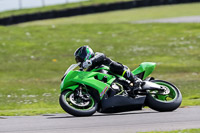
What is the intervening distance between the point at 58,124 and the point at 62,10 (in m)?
33.7

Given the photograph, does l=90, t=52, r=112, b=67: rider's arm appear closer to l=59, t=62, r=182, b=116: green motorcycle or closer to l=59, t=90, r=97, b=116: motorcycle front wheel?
l=59, t=62, r=182, b=116: green motorcycle

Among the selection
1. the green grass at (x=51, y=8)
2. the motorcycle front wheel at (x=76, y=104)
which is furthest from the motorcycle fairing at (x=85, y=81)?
the green grass at (x=51, y=8)

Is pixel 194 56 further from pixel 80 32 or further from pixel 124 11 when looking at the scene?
pixel 124 11

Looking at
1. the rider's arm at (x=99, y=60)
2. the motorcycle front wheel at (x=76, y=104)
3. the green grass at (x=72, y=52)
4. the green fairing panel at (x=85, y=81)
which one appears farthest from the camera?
the green grass at (x=72, y=52)

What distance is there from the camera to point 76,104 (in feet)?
31.0

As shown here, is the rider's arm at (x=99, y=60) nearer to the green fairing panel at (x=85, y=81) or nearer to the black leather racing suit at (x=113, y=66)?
the black leather racing suit at (x=113, y=66)

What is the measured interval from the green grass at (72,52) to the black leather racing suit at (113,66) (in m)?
2.05

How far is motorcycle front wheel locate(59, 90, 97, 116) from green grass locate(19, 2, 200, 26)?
88.9 ft

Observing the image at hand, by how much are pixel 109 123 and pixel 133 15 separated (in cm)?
3140

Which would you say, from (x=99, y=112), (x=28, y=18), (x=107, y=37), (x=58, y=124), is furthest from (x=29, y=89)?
(x=28, y=18)

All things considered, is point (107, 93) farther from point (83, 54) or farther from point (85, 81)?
point (83, 54)

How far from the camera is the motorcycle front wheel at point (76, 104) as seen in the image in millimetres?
9352

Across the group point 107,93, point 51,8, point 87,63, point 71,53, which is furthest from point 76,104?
point 51,8

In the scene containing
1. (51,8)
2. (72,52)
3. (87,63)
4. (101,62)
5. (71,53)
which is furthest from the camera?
(51,8)
